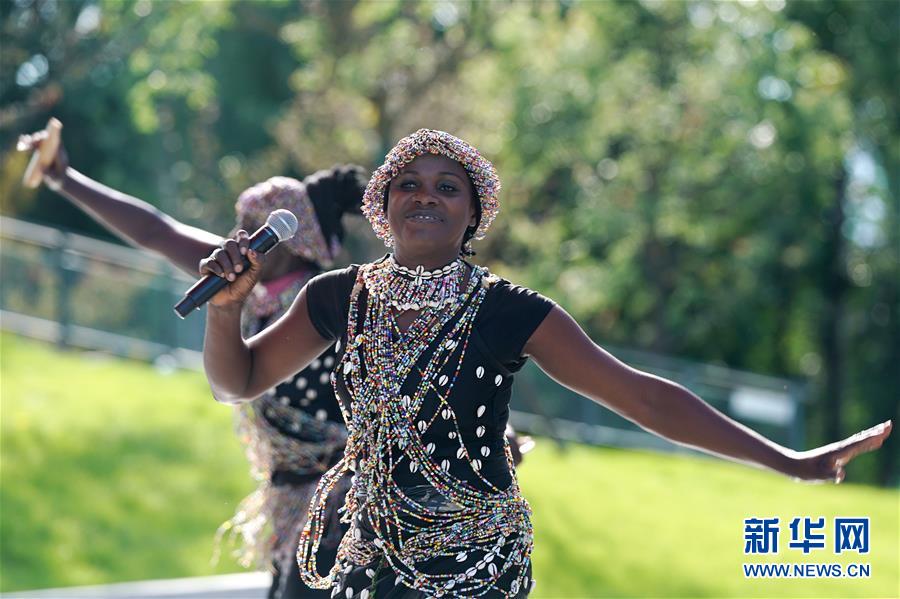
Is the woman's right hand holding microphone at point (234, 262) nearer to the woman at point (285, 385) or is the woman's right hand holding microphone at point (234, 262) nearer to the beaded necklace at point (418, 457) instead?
the beaded necklace at point (418, 457)

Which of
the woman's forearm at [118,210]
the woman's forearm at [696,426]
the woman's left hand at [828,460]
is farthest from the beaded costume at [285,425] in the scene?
the woman's left hand at [828,460]

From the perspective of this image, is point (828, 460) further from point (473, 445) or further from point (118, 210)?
point (118, 210)

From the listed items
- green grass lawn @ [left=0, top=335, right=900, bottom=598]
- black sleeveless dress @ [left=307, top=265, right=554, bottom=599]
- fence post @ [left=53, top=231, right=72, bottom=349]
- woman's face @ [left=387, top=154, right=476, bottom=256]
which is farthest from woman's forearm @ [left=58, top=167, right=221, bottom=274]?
fence post @ [left=53, top=231, right=72, bottom=349]

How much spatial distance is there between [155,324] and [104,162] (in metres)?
14.7

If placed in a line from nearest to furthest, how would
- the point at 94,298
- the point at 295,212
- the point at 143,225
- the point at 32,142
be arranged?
the point at 295,212, the point at 143,225, the point at 32,142, the point at 94,298

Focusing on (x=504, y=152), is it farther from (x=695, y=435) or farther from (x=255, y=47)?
(x=695, y=435)

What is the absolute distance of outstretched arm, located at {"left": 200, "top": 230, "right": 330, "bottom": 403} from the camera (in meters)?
3.72

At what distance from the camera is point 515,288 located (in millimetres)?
3719

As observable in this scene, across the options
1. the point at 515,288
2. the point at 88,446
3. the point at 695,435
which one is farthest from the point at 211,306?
the point at 88,446

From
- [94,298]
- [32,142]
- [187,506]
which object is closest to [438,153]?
[32,142]

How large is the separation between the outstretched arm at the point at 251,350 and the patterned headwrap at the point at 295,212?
1446 millimetres

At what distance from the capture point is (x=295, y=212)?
5.40m

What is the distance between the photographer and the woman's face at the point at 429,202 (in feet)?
12.1

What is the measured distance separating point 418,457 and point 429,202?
2.20ft
